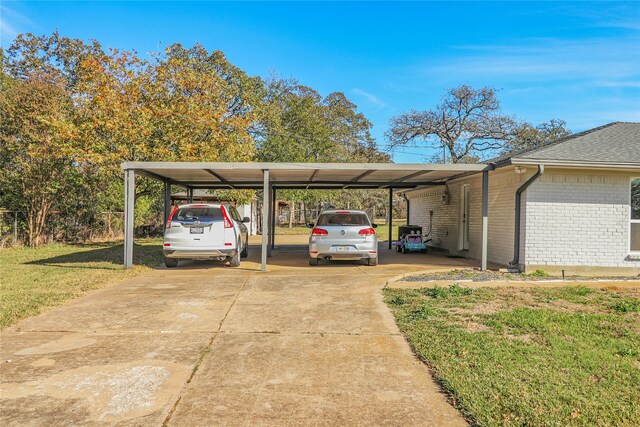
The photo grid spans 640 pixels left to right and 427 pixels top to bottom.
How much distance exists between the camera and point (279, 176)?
1390cm

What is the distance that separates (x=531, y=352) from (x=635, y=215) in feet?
26.6

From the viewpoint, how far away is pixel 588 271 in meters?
10.4

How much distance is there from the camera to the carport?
34.4 ft

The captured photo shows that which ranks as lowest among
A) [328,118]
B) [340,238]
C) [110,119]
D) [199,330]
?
[199,330]

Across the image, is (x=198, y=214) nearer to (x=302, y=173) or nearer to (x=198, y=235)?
(x=198, y=235)

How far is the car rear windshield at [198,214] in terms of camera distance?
10.7 metres

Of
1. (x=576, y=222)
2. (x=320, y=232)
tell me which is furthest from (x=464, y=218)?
(x=320, y=232)

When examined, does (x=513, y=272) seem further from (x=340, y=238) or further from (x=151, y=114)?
(x=151, y=114)

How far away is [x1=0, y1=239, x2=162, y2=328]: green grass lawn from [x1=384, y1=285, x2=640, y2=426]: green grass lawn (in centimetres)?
545

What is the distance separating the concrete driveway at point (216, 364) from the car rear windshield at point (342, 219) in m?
3.64

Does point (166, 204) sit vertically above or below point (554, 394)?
above

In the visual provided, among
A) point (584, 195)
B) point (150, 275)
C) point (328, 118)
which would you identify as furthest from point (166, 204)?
point (328, 118)

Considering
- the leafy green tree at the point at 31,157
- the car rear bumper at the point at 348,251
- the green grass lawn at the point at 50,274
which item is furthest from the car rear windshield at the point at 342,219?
the leafy green tree at the point at 31,157

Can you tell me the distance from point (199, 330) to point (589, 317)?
5221mm
